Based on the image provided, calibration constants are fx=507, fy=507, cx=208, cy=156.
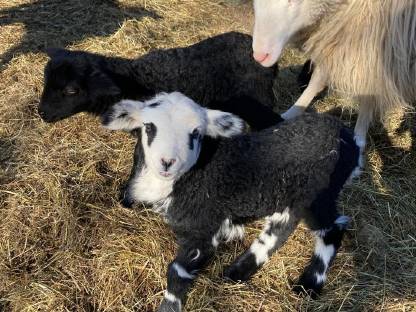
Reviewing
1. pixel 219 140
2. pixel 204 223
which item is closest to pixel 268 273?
pixel 204 223

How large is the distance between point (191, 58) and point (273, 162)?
4.33 ft

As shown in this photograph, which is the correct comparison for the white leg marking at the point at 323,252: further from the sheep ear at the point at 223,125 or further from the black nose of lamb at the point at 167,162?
the black nose of lamb at the point at 167,162

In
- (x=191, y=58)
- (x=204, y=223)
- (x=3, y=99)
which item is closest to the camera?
(x=204, y=223)

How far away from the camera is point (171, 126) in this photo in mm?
2402

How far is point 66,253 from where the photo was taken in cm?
294

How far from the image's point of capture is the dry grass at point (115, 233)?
110 inches

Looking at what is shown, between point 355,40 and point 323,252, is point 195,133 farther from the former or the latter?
point 355,40

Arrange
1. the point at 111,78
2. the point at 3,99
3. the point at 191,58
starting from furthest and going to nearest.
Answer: the point at 3,99 < the point at 191,58 < the point at 111,78

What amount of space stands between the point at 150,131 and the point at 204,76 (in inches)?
54.1

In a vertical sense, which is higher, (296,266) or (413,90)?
(413,90)

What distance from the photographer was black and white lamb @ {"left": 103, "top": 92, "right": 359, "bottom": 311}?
2.62 metres

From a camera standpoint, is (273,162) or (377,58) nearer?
(273,162)

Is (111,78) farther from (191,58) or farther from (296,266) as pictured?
(296,266)

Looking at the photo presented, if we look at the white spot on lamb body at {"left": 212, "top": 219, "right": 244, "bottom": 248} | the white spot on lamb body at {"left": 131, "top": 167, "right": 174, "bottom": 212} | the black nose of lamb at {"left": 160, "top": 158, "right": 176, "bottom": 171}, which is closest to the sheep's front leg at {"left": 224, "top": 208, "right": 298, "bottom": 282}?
the white spot on lamb body at {"left": 212, "top": 219, "right": 244, "bottom": 248}
